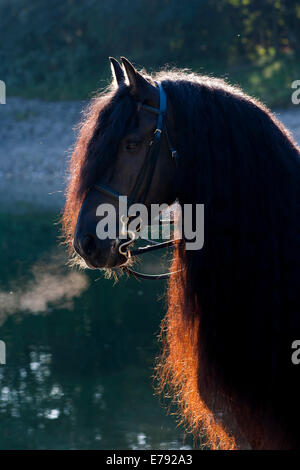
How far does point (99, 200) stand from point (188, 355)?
0.68 m

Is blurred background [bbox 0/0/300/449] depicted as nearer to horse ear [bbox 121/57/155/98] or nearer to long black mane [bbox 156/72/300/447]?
horse ear [bbox 121/57/155/98]

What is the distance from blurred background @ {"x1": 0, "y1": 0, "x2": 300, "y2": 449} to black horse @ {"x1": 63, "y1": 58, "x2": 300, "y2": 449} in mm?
1018

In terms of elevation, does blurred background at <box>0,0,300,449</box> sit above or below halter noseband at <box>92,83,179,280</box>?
above

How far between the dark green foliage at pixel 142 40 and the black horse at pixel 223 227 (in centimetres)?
2184

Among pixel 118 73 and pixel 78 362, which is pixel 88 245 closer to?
pixel 118 73

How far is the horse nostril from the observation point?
9.20ft

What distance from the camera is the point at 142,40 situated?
29375mm

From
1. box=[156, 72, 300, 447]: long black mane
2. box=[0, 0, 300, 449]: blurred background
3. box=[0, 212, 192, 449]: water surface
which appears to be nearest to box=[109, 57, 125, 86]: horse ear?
box=[156, 72, 300, 447]: long black mane

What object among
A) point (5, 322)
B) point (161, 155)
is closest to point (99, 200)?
point (161, 155)

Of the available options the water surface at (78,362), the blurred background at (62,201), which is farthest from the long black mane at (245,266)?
the water surface at (78,362)

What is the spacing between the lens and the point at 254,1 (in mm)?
27609

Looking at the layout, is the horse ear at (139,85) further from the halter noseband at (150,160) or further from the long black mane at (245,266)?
the long black mane at (245,266)
